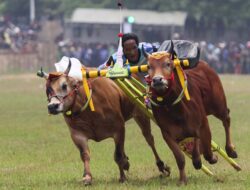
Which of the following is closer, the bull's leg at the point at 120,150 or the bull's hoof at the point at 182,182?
the bull's hoof at the point at 182,182

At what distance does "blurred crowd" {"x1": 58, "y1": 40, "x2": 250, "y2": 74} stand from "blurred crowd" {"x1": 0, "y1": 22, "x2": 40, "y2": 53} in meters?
1.92

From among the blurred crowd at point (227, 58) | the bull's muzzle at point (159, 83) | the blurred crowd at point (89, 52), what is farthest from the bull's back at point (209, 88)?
the blurred crowd at point (89, 52)

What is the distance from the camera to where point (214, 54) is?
168 ft

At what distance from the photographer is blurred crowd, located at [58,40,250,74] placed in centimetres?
5091

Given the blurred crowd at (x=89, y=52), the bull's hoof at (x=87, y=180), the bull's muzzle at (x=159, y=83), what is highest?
the bull's muzzle at (x=159, y=83)

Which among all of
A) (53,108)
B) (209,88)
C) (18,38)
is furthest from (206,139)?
(18,38)

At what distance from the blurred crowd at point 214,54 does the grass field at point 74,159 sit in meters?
23.4

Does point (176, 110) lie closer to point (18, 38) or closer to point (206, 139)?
point (206, 139)

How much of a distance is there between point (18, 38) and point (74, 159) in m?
40.0

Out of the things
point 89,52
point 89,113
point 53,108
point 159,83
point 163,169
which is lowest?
point 89,52

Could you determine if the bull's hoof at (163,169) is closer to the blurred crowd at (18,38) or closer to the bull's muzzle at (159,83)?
the bull's muzzle at (159,83)

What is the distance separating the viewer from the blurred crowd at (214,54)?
5091 centimetres

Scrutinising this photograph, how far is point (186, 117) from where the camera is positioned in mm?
11445

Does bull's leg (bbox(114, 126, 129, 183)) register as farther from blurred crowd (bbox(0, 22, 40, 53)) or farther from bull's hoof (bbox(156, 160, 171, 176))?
blurred crowd (bbox(0, 22, 40, 53))
